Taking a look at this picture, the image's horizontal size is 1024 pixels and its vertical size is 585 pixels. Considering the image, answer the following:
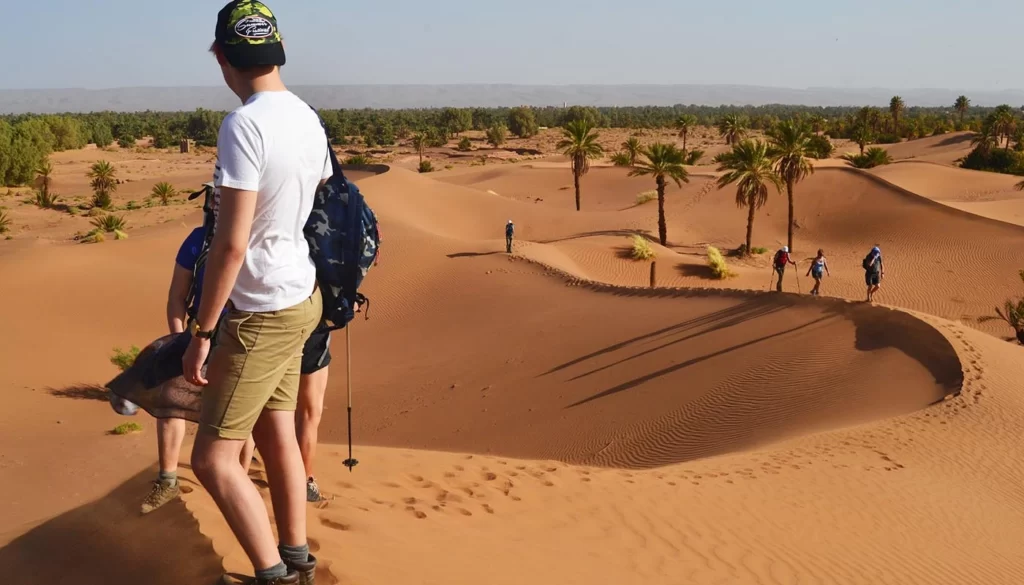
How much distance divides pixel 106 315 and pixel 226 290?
19.0m

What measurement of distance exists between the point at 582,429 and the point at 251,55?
37.8 ft

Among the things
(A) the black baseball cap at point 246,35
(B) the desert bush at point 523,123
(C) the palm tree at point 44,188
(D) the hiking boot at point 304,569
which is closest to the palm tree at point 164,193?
(C) the palm tree at point 44,188

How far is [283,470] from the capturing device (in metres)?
3.55

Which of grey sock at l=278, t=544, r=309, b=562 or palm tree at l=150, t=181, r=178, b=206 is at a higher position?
grey sock at l=278, t=544, r=309, b=562

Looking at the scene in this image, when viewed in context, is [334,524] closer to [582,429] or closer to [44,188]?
[582,429]

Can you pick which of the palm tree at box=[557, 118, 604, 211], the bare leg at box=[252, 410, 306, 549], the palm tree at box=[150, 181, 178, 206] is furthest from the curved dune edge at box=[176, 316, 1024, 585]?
the palm tree at box=[150, 181, 178, 206]

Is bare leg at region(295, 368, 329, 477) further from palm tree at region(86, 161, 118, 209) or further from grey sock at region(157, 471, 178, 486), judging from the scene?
palm tree at region(86, 161, 118, 209)

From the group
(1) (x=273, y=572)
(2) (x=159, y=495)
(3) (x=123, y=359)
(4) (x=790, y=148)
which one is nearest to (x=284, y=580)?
(1) (x=273, y=572)

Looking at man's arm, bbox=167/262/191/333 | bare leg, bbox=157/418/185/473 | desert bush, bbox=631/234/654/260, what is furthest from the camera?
desert bush, bbox=631/234/654/260

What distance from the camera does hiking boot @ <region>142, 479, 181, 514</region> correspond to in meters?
4.46

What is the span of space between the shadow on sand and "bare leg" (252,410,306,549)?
0.41 meters

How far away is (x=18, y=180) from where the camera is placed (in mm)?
49875

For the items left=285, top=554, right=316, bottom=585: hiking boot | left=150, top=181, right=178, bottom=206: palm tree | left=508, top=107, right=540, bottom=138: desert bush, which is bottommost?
left=150, top=181, right=178, bottom=206: palm tree

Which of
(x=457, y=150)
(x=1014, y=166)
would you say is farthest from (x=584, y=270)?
(x=457, y=150)
